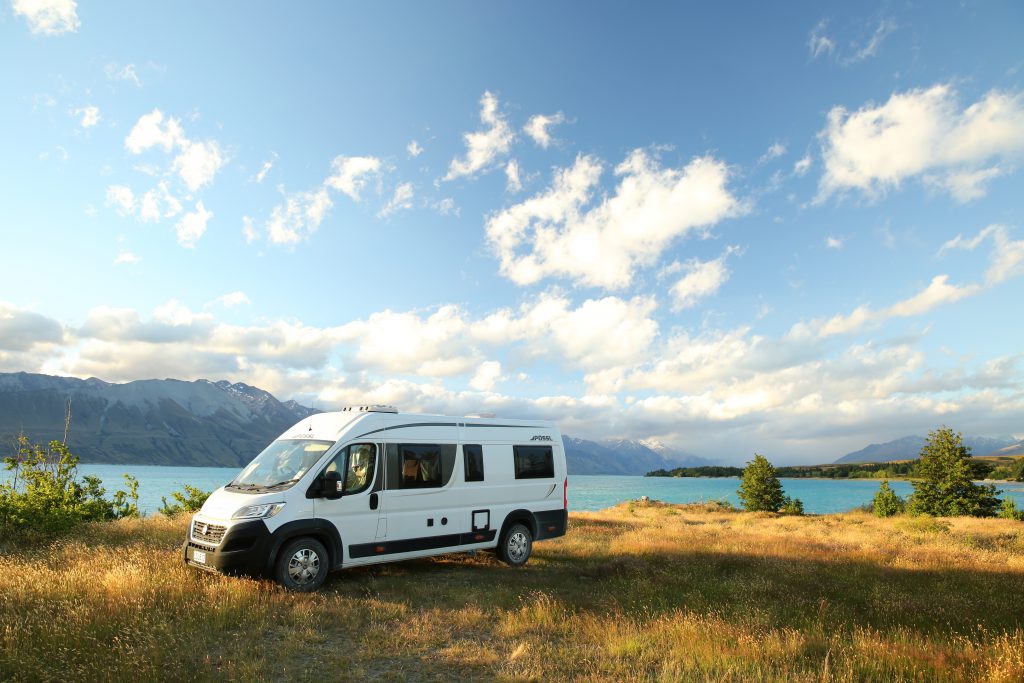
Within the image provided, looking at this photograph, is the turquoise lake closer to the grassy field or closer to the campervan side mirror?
the grassy field

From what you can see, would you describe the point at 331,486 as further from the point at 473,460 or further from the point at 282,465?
the point at 473,460

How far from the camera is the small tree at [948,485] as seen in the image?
4109cm

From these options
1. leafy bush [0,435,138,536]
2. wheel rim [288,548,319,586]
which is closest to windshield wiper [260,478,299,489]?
wheel rim [288,548,319,586]

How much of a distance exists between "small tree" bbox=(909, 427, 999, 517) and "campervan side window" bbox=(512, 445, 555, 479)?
42972 millimetres

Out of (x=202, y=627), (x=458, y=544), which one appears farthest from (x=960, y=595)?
(x=202, y=627)

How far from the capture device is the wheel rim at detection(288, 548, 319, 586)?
8539 millimetres

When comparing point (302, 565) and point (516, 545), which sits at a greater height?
point (302, 565)

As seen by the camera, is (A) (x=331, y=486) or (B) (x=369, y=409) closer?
(A) (x=331, y=486)

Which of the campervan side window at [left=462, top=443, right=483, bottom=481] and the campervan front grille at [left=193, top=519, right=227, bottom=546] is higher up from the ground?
the campervan side window at [left=462, top=443, right=483, bottom=481]

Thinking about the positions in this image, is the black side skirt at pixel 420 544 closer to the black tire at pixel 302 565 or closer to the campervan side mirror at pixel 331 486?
the black tire at pixel 302 565

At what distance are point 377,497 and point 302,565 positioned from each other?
5.14ft

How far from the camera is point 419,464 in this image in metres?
10.4

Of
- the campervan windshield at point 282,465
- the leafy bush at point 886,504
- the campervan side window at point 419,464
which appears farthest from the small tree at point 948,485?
the campervan windshield at point 282,465

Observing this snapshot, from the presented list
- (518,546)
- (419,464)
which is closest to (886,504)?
(518,546)
